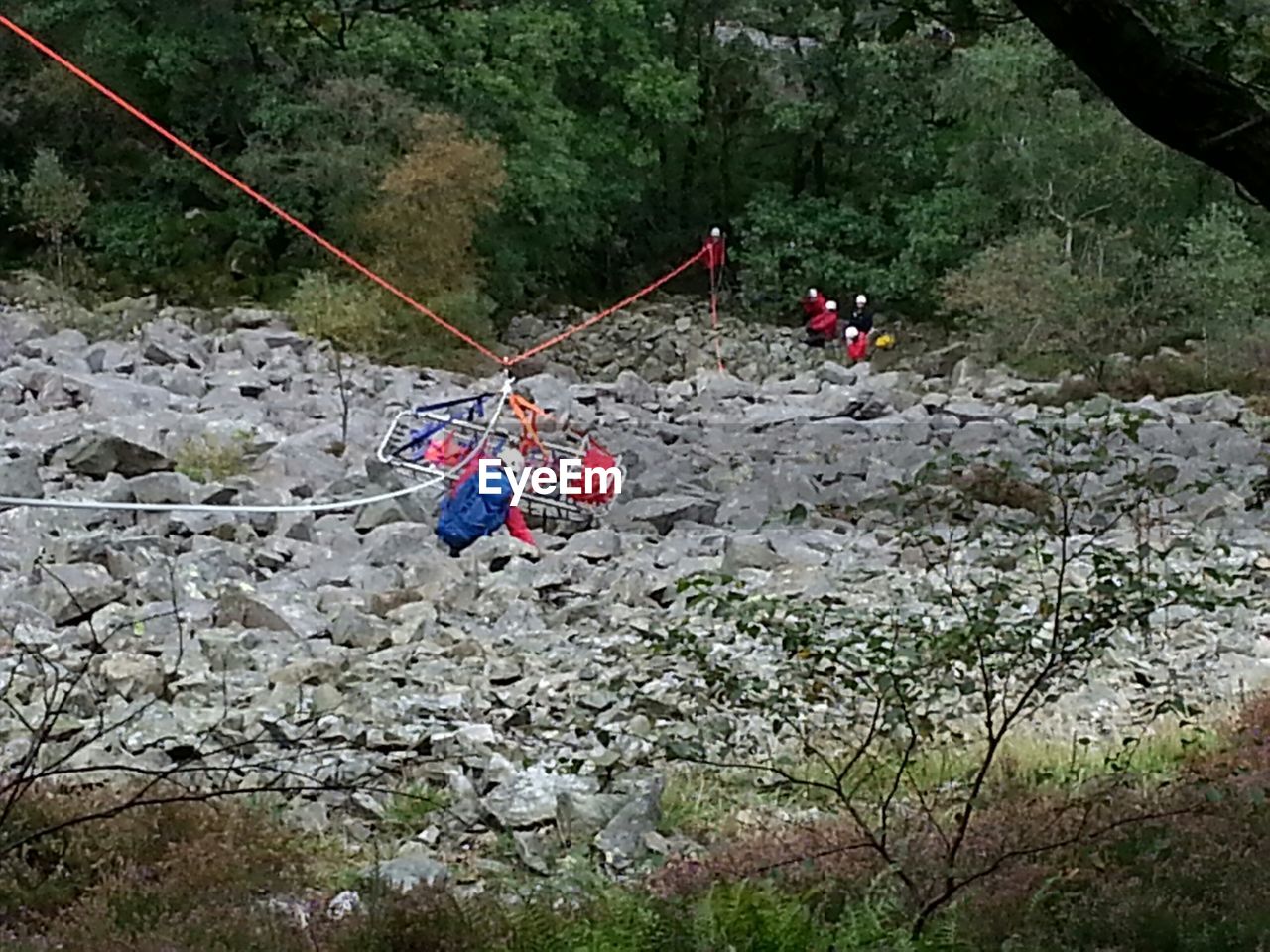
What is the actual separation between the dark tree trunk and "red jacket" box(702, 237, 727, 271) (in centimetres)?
2055

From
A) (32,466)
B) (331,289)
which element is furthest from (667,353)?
(32,466)

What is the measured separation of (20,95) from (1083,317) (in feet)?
40.4

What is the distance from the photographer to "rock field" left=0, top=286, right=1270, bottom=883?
478 centimetres

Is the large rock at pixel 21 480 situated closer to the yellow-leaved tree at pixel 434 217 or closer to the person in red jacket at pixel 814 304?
the yellow-leaved tree at pixel 434 217

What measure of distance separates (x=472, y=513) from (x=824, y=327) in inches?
504

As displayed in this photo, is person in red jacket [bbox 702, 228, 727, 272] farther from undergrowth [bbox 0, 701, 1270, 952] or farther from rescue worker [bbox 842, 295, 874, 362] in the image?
undergrowth [bbox 0, 701, 1270, 952]

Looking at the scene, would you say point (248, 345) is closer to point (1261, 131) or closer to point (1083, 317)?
→ point (1083, 317)

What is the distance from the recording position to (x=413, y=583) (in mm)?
7426

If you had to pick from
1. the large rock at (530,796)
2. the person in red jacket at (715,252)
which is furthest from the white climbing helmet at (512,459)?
the person in red jacket at (715,252)

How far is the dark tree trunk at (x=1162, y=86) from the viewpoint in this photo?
2475mm

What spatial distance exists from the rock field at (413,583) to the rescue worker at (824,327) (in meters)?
6.09

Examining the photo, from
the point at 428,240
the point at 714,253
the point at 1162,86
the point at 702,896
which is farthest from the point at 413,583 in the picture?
the point at 714,253

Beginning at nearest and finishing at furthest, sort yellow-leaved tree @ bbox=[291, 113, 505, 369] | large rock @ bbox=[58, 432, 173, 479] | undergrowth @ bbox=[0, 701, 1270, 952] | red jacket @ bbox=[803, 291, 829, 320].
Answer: undergrowth @ bbox=[0, 701, 1270, 952] < large rock @ bbox=[58, 432, 173, 479] < yellow-leaved tree @ bbox=[291, 113, 505, 369] < red jacket @ bbox=[803, 291, 829, 320]

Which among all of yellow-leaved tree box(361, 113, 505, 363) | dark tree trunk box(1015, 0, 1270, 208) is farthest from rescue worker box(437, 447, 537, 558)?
yellow-leaved tree box(361, 113, 505, 363)
